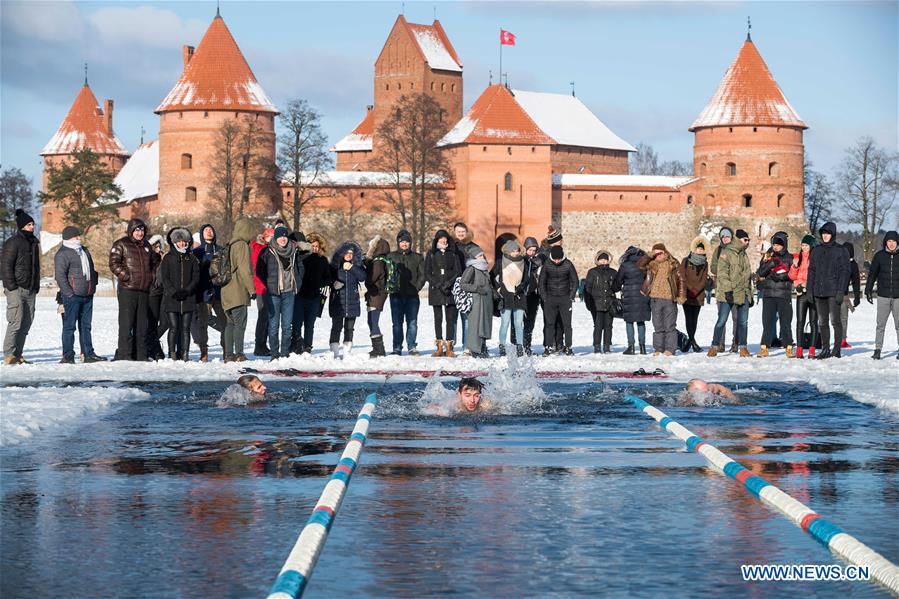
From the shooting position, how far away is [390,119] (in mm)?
77562

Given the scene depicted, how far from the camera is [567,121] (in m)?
89.8

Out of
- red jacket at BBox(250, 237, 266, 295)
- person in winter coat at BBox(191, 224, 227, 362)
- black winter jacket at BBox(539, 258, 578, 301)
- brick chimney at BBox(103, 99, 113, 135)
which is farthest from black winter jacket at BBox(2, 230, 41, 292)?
brick chimney at BBox(103, 99, 113, 135)

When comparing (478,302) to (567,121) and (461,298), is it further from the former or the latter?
(567,121)

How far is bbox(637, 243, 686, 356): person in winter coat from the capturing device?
17.5 metres

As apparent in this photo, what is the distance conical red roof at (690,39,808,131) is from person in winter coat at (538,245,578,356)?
61917 millimetres

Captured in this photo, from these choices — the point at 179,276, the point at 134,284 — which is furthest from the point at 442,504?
the point at 134,284

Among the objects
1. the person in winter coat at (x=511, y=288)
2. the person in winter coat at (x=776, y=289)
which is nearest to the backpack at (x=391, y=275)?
the person in winter coat at (x=511, y=288)

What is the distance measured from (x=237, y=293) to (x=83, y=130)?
78625 mm

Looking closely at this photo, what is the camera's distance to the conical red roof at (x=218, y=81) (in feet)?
234

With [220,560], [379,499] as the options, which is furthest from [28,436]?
[220,560]

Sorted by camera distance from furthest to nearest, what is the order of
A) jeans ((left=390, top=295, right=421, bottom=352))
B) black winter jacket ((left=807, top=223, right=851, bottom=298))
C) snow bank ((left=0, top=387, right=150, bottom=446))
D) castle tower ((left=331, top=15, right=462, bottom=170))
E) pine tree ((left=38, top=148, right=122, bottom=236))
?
castle tower ((left=331, top=15, right=462, bottom=170))
pine tree ((left=38, top=148, right=122, bottom=236))
jeans ((left=390, top=295, right=421, bottom=352))
black winter jacket ((left=807, top=223, right=851, bottom=298))
snow bank ((left=0, top=387, right=150, bottom=446))

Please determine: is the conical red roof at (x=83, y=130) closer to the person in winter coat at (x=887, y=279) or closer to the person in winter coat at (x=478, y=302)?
the person in winter coat at (x=478, y=302)

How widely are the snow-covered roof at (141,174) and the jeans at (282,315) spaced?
60.9 metres

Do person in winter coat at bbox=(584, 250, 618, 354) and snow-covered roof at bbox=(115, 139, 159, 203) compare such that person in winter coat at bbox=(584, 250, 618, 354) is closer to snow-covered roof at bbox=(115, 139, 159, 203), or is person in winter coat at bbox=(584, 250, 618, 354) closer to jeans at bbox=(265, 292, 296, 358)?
jeans at bbox=(265, 292, 296, 358)
